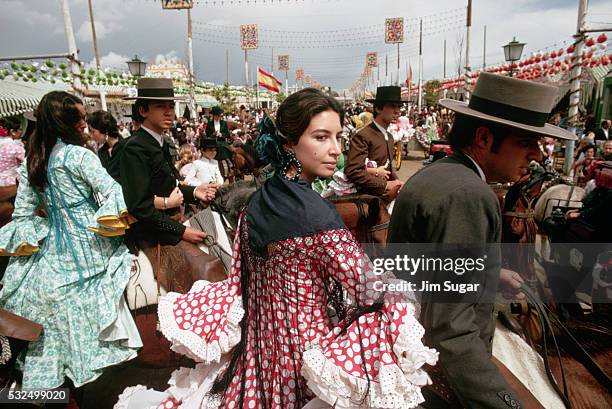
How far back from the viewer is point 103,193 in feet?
8.52

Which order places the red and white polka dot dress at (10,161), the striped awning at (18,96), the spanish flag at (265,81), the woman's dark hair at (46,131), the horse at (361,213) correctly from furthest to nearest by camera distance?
the spanish flag at (265,81)
the striped awning at (18,96)
the red and white polka dot dress at (10,161)
the horse at (361,213)
the woman's dark hair at (46,131)

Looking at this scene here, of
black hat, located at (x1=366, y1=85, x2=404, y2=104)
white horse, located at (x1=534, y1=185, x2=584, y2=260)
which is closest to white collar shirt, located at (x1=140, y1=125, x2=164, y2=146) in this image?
black hat, located at (x1=366, y1=85, x2=404, y2=104)

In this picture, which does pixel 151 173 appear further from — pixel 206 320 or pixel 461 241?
pixel 461 241

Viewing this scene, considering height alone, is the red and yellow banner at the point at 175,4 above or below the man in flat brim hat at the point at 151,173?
above

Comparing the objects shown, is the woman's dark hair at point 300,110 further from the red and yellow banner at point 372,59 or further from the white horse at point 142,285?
the red and yellow banner at point 372,59

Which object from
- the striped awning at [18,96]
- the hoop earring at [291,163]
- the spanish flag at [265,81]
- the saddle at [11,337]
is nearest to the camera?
the hoop earring at [291,163]

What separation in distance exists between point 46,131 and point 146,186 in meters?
0.73

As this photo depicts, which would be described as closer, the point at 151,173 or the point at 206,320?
the point at 206,320

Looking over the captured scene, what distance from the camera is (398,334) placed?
3.97ft

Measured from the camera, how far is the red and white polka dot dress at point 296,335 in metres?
1.22

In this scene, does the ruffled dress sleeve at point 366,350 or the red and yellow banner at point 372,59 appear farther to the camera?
the red and yellow banner at point 372,59

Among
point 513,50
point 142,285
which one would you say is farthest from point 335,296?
point 513,50

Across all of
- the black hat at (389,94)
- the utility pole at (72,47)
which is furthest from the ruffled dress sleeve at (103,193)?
the utility pole at (72,47)

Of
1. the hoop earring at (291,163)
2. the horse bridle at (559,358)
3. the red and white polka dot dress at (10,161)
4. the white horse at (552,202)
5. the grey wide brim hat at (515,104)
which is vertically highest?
the grey wide brim hat at (515,104)
